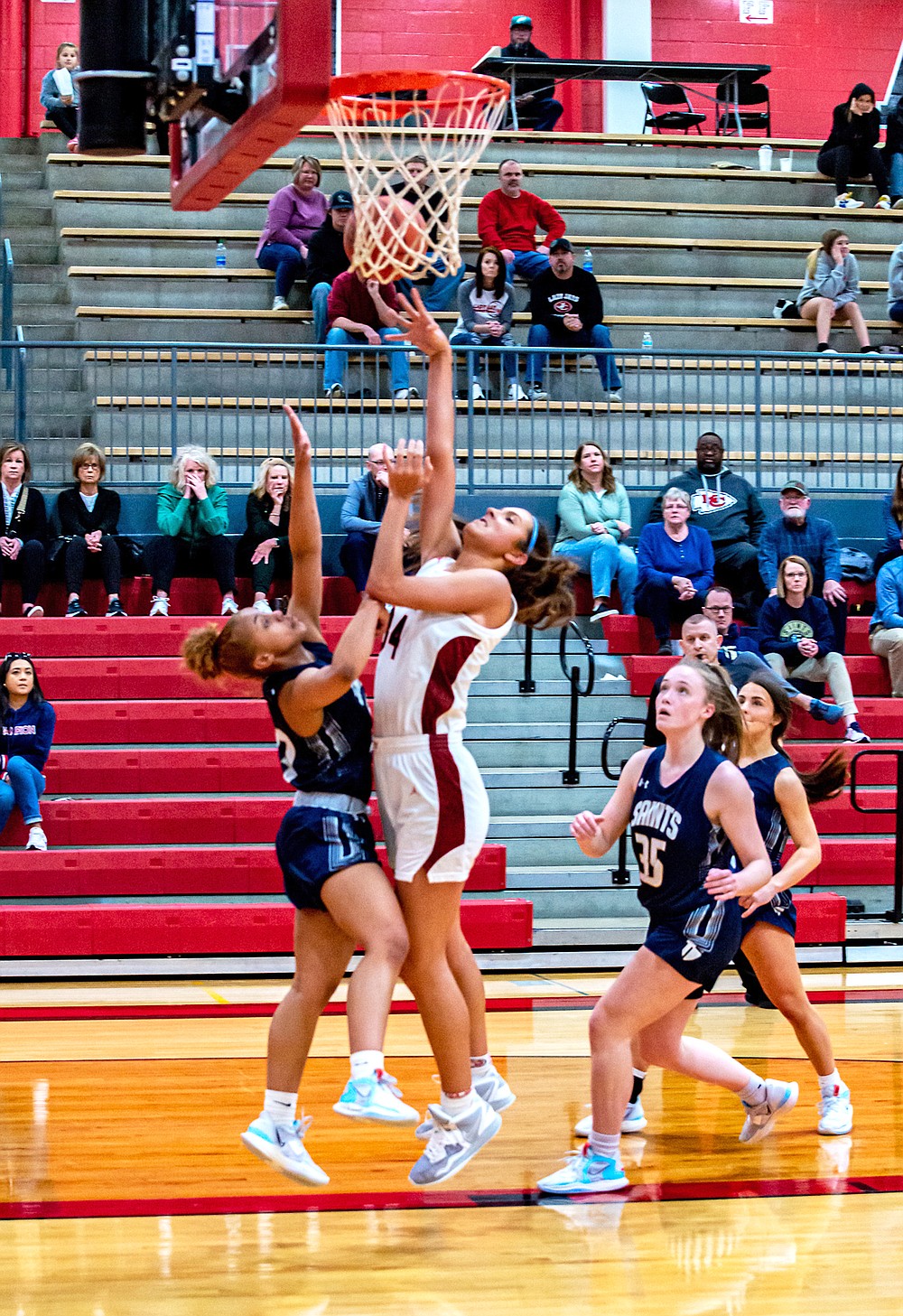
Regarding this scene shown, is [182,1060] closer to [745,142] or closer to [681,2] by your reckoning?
[745,142]

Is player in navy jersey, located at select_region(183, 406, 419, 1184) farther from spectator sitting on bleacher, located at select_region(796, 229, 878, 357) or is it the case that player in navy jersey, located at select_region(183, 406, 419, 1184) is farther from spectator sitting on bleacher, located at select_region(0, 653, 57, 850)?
spectator sitting on bleacher, located at select_region(796, 229, 878, 357)

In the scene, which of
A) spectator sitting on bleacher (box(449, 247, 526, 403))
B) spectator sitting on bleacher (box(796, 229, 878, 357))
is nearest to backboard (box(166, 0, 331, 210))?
spectator sitting on bleacher (box(449, 247, 526, 403))

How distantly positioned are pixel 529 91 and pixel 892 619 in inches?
364

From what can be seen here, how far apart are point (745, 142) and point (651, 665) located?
360 inches

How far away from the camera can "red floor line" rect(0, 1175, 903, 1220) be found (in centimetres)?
452

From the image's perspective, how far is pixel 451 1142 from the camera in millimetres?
4449

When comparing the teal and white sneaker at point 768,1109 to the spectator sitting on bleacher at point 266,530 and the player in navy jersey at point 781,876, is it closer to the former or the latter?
the player in navy jersey at point 781,876

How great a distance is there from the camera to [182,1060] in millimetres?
6363

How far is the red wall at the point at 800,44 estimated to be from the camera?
19.9 metres

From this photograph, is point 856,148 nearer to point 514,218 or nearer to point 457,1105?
point 514,218

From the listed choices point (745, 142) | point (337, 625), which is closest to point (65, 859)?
point (337, 625)

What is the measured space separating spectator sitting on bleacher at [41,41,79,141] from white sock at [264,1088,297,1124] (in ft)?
44.3

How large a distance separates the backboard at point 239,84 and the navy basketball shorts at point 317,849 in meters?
1.73

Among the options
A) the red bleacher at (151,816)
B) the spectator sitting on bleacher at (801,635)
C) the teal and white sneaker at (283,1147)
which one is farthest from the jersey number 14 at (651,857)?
the spectator sitting on bleacher at (801,635)
